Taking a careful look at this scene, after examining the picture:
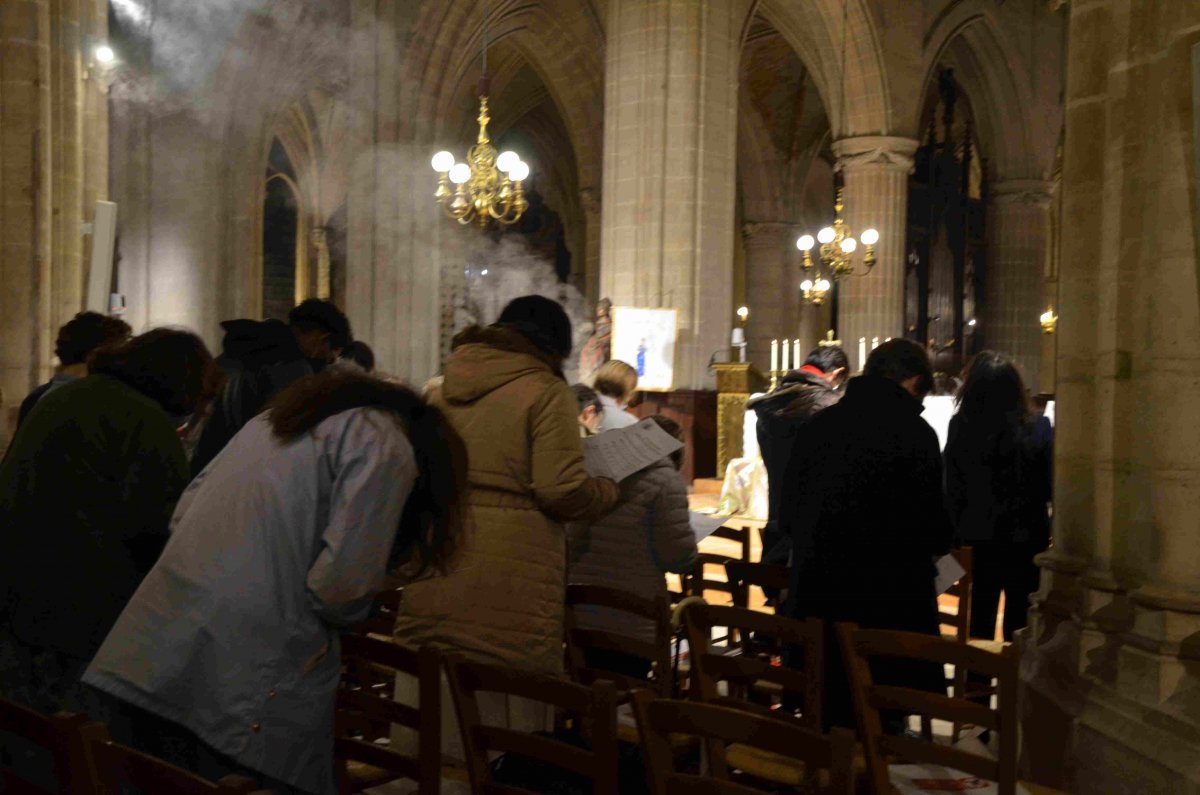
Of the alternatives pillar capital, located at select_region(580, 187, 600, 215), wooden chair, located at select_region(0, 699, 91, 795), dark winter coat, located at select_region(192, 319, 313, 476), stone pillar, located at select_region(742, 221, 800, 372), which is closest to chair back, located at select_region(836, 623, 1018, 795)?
wooden chair, located at select_region(0, 699, 91, 795)

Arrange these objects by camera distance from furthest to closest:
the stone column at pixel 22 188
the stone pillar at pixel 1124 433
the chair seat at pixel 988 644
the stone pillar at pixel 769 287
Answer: the stone pillar at pixel 769 287 → the stone column at pixel 22 188 → the chair seat at pixel 988 644 → the stone pillar at pixel 1124 433

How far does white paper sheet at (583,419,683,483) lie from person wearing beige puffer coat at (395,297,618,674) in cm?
42

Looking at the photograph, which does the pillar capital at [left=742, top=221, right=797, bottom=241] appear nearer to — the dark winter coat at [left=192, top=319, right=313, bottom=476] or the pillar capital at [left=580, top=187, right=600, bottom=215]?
the pillar capital at [left=580, top=187, right=600, bottom=215]


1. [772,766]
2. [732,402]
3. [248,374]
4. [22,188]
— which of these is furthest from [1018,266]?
[772,766]

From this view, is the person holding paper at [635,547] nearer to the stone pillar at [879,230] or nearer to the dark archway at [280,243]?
the stone pillar at [879,230]

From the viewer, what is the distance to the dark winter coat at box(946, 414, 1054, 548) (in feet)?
15.7

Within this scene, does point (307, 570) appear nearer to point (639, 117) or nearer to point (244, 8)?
point (639, 117)

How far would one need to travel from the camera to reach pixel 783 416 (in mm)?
4988

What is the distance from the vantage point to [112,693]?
76.2 inches

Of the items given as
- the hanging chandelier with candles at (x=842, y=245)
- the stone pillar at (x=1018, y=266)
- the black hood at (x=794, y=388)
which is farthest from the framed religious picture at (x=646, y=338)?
the stone pillar at (x=1018, y=266)

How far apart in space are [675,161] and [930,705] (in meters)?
10.0

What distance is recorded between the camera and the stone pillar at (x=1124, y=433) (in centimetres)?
292

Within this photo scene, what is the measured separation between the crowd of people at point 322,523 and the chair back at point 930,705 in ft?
2.37

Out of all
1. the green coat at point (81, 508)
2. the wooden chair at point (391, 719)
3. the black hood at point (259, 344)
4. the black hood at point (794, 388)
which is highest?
the black hood at point (259, 344)
